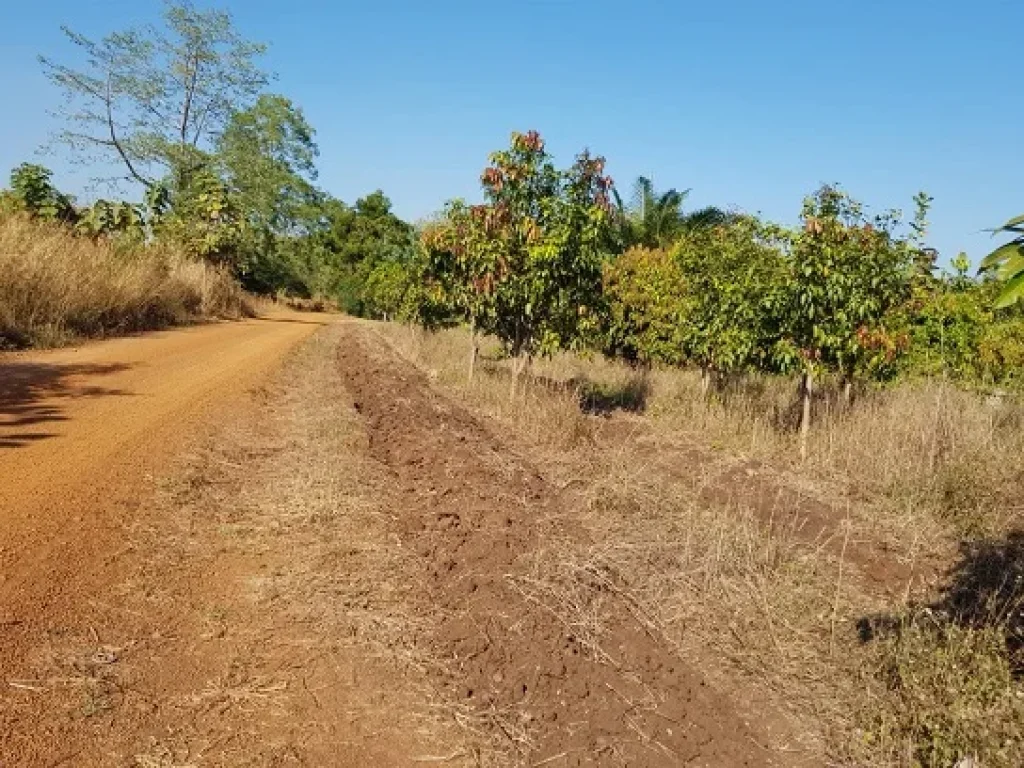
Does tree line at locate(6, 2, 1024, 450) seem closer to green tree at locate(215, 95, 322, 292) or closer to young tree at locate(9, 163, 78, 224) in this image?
young tree at locate(9, 163, 78, 224)

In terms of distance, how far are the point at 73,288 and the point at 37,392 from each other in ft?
18.2

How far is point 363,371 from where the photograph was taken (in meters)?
13.2

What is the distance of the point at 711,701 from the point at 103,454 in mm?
4617

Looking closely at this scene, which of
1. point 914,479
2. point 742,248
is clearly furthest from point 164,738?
point 742,248

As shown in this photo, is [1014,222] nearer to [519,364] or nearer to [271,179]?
[519,364]

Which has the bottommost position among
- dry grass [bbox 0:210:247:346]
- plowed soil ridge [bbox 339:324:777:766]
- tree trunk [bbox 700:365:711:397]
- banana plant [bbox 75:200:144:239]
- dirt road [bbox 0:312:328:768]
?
plowed soil ridge [bbox 339:324:777:766]

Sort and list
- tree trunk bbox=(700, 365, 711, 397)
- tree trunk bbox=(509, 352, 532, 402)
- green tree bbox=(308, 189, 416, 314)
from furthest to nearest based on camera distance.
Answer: green tree bbox=(308, 189, 416, 314) → tree trunk bbox=(700, 365, 711, 397) → tree trunk bbox=(509, 352, 532, 402)

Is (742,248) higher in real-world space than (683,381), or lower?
higher

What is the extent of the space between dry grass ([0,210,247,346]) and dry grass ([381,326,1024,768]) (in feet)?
22.7

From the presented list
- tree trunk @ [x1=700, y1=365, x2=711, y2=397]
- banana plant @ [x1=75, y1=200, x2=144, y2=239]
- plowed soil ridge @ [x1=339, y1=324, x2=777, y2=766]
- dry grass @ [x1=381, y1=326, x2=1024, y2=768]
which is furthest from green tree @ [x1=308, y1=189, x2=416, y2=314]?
plowed soil ridge @ [x1=339, y1=324, x2=777, y2=766]

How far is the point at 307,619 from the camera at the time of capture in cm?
367

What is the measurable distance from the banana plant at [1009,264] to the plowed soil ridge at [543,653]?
2276 millimetres

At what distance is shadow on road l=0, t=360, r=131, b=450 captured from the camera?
5824mm

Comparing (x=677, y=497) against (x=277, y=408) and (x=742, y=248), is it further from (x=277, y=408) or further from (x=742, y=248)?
(x=742, y=248)
